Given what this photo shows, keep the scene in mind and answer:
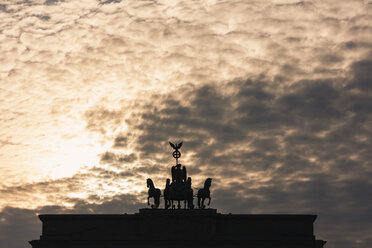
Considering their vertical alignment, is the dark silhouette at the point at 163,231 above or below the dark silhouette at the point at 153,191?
below

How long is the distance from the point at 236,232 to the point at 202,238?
315 cm

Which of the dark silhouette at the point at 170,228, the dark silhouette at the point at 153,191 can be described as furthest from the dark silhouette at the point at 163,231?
the dark silhouette at the point at 153,191

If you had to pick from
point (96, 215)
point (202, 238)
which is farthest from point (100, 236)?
point (202, 238)

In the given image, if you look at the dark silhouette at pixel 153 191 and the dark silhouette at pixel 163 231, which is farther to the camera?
the dark silhouette at pixel 163 231

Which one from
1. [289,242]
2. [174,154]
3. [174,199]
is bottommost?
[289,242]

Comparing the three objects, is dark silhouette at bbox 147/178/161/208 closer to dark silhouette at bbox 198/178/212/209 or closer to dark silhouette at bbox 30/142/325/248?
dark silhouette at bbox 30/142/325/248

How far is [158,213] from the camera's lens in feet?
176

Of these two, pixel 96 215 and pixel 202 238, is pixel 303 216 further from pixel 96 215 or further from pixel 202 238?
pixel 96 215

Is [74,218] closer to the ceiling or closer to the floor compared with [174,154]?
closer to the floor

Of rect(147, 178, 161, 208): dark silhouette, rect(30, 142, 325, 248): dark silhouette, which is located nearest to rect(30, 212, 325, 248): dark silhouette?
rect(30, 142, 325, 248): dark silhouette

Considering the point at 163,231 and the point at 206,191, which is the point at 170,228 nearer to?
the point at 163,231

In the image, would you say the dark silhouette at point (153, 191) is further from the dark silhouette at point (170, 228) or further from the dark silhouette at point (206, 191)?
the dark silhouette at point (206, 191)

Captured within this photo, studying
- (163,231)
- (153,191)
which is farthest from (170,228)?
(153,191)

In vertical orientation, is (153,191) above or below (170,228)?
above
